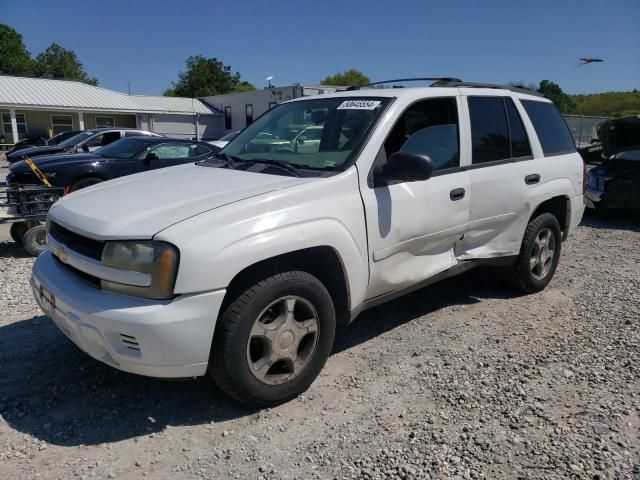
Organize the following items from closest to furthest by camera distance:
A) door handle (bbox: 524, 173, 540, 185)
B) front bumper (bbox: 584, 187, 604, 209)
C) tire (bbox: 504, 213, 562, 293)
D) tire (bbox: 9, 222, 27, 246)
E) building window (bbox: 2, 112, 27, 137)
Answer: door handle (bbox: 524, 173, 540, 185) → tire (bbox: 504, 213, 562, 293) → tire (bbox: 9, 222, 27, 246) → front bumper (bbox: 584, 187, 604, 209) → building window (bbox: 2, 112, 27, 137)

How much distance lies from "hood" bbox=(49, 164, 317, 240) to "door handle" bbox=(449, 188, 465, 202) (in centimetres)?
123

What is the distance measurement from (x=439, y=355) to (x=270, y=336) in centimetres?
148

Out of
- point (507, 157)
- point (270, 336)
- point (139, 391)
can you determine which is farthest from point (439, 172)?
point (139, 391)

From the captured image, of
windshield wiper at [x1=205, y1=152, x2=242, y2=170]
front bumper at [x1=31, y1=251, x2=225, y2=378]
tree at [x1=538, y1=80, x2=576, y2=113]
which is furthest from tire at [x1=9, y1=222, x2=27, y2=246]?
tree at [x1=538, y1=80, x2=576, y2=113]

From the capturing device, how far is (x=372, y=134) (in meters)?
3.45

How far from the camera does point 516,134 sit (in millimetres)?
4633

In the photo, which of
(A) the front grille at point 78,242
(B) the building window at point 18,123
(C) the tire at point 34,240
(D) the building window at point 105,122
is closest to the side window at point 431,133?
(A) the front grille at point 78,242

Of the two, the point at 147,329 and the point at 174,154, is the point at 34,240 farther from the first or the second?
the point at 147,329

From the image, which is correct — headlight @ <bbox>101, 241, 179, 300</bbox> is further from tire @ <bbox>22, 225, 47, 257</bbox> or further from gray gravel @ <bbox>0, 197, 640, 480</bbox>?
tire @ <bbox>22, 225, 47, 257</bbox>

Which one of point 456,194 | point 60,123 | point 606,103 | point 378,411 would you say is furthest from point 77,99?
point 606,103

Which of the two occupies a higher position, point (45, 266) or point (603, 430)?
point (45, 266)

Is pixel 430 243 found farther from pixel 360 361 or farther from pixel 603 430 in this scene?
pixel 603 430

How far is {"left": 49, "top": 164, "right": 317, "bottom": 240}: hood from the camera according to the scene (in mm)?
2697

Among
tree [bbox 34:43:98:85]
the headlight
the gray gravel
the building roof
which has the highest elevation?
tree [bbox 34:43:98:85]
